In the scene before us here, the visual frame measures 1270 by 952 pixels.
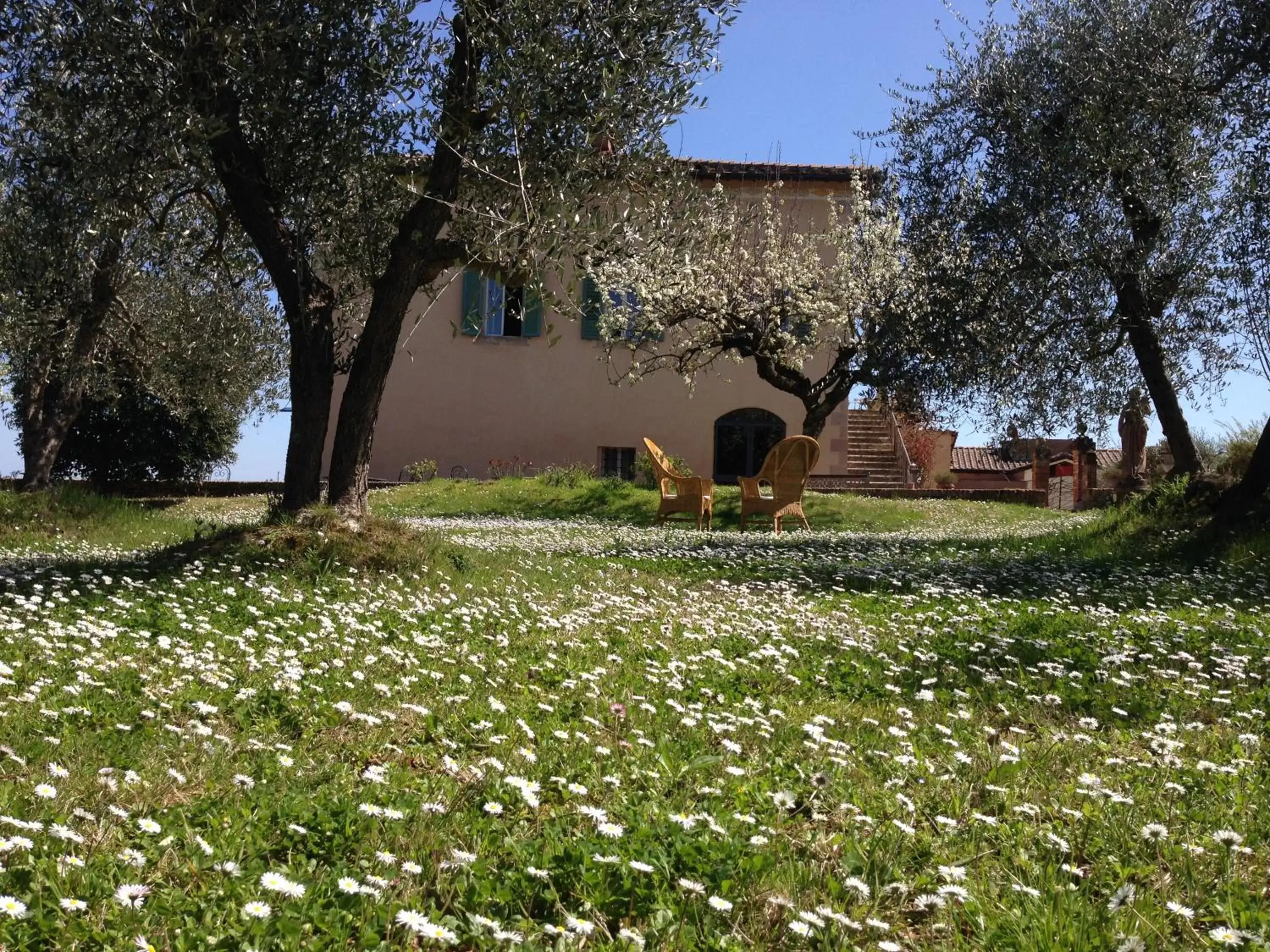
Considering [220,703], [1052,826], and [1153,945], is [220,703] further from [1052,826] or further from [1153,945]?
[1153,945]

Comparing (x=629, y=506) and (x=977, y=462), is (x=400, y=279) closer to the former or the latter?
(x=629, y=506)

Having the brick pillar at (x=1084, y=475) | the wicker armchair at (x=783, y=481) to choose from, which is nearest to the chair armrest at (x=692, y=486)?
the wicker armchair at (x=783, y=481)

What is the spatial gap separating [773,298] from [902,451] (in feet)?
20.1

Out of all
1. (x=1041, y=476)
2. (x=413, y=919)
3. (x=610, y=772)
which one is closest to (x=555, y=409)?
(x=1041, y=476)

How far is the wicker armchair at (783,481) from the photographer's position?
616 inches

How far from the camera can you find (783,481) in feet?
53.2

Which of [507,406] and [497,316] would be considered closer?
[507,406]

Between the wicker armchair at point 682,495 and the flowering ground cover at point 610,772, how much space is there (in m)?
8.99

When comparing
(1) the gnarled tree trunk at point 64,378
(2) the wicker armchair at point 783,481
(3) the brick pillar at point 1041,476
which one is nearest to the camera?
(1) the gnarled tree trunk at point 64,378

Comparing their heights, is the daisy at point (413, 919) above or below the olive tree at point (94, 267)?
below

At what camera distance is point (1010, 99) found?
47.9 feet

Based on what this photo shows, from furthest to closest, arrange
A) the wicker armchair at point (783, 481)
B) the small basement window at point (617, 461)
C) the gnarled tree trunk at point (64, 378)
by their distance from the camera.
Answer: the small basement window at point (617, 461)
the wicker armchair at point (783, 481)
the gnarled tree trunk at point (64, 378)

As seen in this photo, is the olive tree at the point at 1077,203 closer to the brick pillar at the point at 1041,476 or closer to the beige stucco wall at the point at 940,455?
the brick pillar at the point at 1041,476

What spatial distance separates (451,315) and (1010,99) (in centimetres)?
1687
